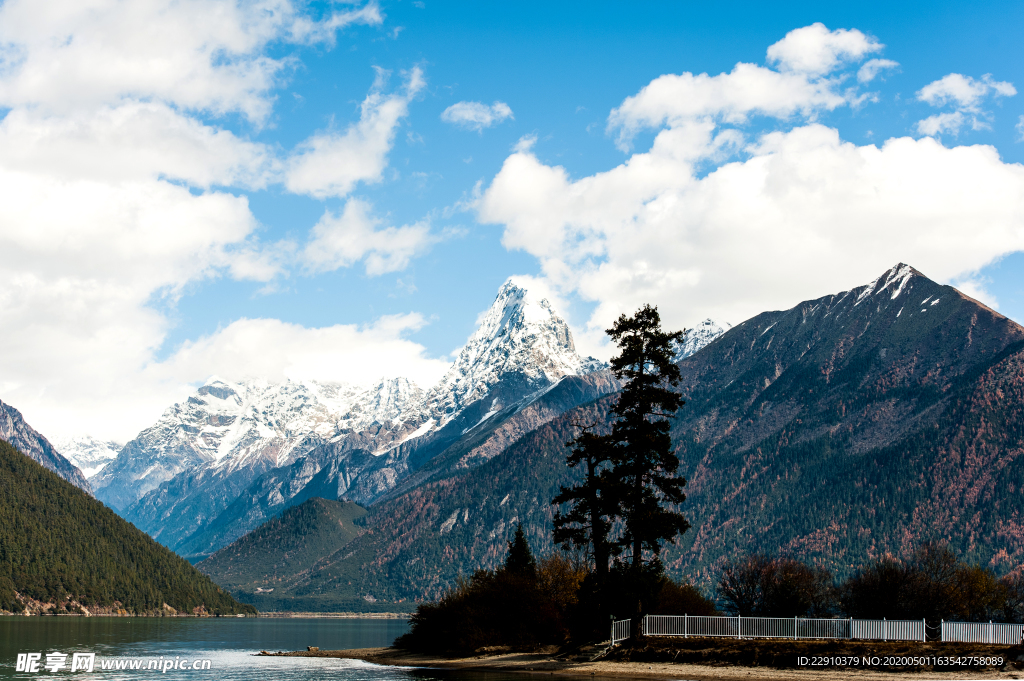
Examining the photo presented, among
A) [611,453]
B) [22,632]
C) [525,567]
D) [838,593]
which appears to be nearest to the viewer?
[611,453]

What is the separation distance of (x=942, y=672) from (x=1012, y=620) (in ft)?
233

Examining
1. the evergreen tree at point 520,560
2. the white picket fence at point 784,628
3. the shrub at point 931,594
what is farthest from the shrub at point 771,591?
the white picket fence at point 784,628

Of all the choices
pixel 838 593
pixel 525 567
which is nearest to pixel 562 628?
pixel 525 567

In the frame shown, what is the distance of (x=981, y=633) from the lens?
6594 cm

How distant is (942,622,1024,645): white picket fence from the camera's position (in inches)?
2586

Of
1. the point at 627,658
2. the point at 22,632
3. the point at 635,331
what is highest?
the point at 635,331

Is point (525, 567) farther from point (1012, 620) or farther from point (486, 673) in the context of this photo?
point (1012, 620)

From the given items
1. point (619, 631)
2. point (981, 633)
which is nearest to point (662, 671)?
point (619, 631)

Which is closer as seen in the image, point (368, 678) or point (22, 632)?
point (368, 678)

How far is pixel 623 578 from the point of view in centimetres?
7531

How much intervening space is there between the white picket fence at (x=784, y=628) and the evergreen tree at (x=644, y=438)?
5483mm

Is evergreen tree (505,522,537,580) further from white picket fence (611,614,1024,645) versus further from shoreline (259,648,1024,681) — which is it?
white picket fence (611,614,1024,645)

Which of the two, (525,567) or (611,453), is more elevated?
(611,453)

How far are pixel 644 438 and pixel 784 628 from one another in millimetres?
16958
